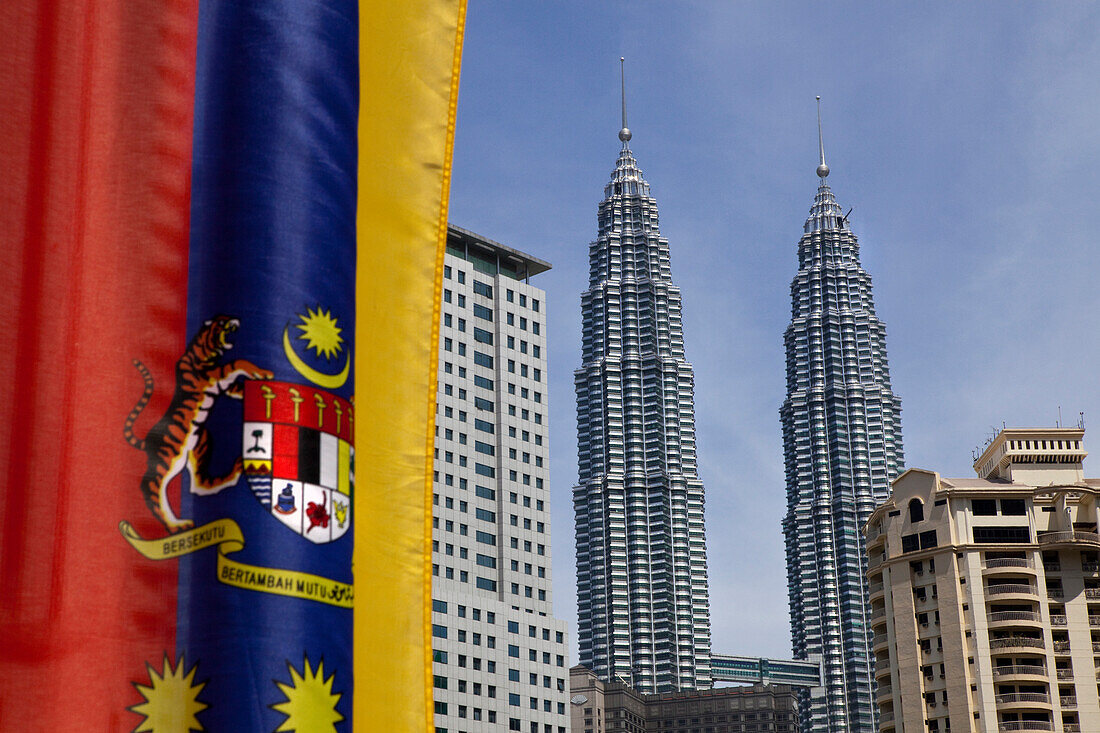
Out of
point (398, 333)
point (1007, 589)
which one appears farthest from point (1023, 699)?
point (398, 333)

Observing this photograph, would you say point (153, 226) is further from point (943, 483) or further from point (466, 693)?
point (466, 693)

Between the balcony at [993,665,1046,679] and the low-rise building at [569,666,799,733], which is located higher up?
the low-rise building at [569,666,799,733]

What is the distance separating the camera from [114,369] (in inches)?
323

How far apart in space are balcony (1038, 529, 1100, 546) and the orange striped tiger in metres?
83.5

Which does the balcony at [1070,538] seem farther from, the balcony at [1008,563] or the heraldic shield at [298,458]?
the heraldic shield at [298,458]

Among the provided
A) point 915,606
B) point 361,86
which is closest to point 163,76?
point 361,86

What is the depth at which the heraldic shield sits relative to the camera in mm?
8141

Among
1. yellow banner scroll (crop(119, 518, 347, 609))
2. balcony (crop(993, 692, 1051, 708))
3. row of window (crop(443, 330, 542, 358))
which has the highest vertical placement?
row of window (crop(443, 330, 542, 358))

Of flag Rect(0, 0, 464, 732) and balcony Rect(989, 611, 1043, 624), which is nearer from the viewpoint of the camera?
flag Rect(0, 0, 464, 732)

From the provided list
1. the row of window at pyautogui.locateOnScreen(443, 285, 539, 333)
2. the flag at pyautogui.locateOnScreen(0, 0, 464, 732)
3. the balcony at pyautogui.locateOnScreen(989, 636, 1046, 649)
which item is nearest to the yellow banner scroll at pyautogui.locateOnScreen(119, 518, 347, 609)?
the flag at pyautogui.locateOnScreen(0, 0, 464, 732)

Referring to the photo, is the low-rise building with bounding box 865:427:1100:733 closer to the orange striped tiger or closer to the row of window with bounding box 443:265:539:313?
the row of window with bounding box 443:265:539:313

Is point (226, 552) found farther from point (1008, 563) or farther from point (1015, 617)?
point (1008, 563)

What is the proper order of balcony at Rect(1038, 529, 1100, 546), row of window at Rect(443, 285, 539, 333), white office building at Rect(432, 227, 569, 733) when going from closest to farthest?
balcony at Rect(1038, 529, 1100, 546)
white office building at Rect(432, 227, 569, 733)
row of window at Rect(443, 285, 539, 333)

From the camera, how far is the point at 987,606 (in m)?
83.7
